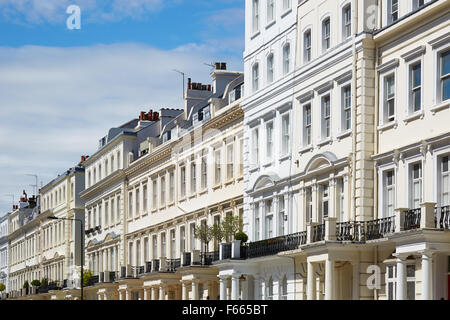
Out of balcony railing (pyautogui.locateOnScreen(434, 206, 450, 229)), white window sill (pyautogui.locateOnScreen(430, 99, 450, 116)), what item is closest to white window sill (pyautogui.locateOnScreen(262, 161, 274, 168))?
white window sill (pyautogui.locateOnScreen(430, 99, 450, 116))

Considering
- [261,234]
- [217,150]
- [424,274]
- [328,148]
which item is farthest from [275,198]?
[424,274]

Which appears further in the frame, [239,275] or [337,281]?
[239,275]

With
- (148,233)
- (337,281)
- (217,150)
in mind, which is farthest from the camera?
(148,233)

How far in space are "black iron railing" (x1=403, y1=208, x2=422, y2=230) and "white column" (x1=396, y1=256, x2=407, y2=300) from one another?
3.17 ft

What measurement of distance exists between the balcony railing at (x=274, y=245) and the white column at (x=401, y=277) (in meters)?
7.37

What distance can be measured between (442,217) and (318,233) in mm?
7954

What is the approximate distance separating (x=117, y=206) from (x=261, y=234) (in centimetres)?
2945

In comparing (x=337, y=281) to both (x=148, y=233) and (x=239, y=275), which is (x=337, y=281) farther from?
(x=148, y=233)

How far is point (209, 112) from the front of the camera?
168ft

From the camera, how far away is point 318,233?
1291 inches

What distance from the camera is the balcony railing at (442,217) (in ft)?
82.5

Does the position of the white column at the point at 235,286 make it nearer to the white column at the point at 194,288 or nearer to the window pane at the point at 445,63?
the white column at the point at 194,288

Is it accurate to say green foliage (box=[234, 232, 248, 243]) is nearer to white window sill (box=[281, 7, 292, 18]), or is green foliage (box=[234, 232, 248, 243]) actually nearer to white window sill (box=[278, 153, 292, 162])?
white window sill (box=[278, 153, 292, 162])
